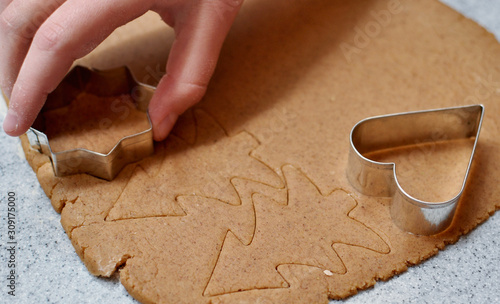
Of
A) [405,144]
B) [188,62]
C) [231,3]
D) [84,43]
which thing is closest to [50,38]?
[84,43]

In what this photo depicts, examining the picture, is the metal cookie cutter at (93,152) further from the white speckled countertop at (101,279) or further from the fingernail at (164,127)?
the white speckled countertop at (101,279)

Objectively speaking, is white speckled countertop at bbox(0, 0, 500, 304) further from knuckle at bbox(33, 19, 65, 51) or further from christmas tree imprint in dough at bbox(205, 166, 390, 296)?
A: knuckle at bbox(33, 19, 65, 51)

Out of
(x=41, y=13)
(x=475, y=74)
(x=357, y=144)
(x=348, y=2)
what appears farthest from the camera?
(x=348, y=2)

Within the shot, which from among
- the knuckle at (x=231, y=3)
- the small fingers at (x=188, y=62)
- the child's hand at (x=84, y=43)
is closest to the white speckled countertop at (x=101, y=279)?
the child's hand at (x=84, y=43)

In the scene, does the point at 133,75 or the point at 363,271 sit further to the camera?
the point at 133,75

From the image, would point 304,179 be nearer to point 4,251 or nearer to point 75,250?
point 75,250

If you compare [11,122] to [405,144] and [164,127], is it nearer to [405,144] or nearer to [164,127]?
[164,127]

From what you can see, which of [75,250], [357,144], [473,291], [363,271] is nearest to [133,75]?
[75,250]
